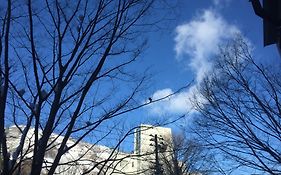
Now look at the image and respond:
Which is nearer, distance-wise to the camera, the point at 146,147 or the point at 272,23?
the point at 272,23

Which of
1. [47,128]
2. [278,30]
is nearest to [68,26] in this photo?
[47,128]

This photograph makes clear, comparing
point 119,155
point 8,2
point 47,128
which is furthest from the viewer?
point 119,155

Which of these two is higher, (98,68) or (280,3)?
(280,3)

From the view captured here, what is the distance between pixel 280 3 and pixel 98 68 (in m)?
3.99

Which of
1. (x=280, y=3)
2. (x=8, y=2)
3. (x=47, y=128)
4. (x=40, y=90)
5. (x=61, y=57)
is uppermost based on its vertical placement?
(x=280, y=3)

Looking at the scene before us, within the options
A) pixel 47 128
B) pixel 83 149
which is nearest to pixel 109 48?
pixel 47 128

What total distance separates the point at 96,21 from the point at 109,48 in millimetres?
575

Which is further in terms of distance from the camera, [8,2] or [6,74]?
[8,2]

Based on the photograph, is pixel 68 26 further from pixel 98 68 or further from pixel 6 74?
pixel 6 74

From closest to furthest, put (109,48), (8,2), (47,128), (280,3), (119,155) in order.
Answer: (47,128) < (8,2) < (109,48) < (119,155) < (280,3)

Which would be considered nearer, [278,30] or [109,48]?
[109,48]

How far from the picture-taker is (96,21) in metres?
6.27

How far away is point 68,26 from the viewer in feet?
20.6

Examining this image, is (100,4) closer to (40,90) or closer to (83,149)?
(40,90)
